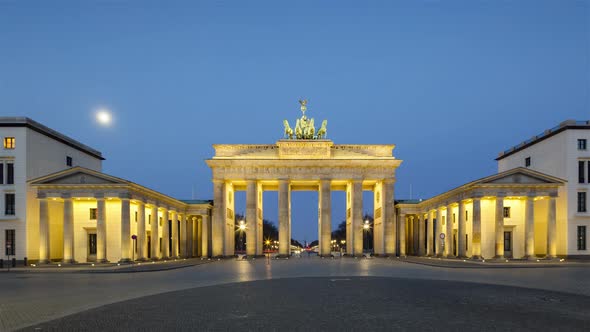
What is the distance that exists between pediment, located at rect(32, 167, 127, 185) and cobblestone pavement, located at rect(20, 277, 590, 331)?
33.3 metres

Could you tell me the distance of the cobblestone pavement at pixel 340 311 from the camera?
547 inches

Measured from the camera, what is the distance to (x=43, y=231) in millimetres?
52469

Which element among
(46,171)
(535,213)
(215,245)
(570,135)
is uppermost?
(570,135)

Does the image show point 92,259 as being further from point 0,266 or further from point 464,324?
point 464,324

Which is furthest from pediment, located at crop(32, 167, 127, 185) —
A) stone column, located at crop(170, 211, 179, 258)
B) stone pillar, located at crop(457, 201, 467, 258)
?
stone pillar, located at crop(457, 201, 467, 258)

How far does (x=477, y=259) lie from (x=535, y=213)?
13.1 m

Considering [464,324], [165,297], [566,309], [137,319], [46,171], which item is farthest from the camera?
[46,171]

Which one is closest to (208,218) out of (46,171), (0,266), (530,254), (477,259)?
(46,171)

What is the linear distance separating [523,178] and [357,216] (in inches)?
937

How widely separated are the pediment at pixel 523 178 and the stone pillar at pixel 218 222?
37.7 m

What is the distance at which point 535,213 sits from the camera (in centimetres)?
6450

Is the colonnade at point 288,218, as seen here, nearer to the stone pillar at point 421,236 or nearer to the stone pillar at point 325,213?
the stone pillar at point 325,213

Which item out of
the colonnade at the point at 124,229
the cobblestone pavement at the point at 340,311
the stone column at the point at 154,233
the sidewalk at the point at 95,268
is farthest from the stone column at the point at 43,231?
the cobblestone pavement at the point at 340,311

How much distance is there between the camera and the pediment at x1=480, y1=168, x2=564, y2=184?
57219 millimetres
